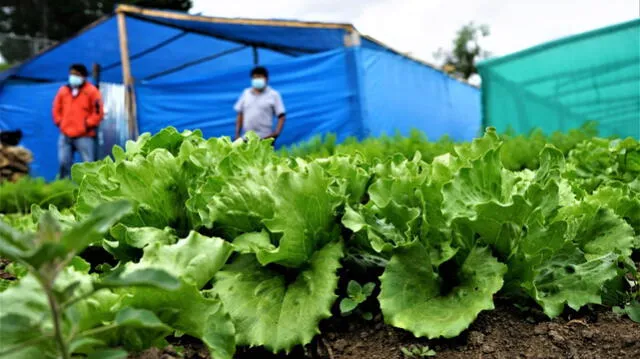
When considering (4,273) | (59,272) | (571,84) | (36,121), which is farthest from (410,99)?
(59,272)

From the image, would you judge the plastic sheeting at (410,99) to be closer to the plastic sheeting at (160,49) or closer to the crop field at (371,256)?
the plastic sheeting at (160,49)

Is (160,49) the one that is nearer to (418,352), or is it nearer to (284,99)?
(284,99)

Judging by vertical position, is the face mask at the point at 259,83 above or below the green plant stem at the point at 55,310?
above

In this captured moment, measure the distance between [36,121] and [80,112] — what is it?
4.98 m

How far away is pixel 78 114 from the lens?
30.2ft

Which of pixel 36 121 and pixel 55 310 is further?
pixel 36 121

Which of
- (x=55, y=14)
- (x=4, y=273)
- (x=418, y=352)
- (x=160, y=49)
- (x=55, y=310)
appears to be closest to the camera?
(x=55, y=310)

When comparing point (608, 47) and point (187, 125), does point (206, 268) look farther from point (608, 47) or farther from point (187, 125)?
point (187, 125)

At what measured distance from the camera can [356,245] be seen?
179 centimetres

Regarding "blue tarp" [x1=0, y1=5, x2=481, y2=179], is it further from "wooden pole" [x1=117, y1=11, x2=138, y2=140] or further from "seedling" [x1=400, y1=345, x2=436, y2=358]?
"seedling" [x1=400, y1=345, x2=436, y2=358]

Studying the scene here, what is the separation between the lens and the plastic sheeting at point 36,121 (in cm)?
1333

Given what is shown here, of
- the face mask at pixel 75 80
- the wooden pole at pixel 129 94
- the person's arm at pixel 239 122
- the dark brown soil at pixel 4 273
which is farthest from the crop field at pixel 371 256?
the wooden pole at pixel 129 94

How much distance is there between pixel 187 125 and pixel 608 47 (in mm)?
6845

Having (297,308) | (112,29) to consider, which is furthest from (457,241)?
(112,29)
